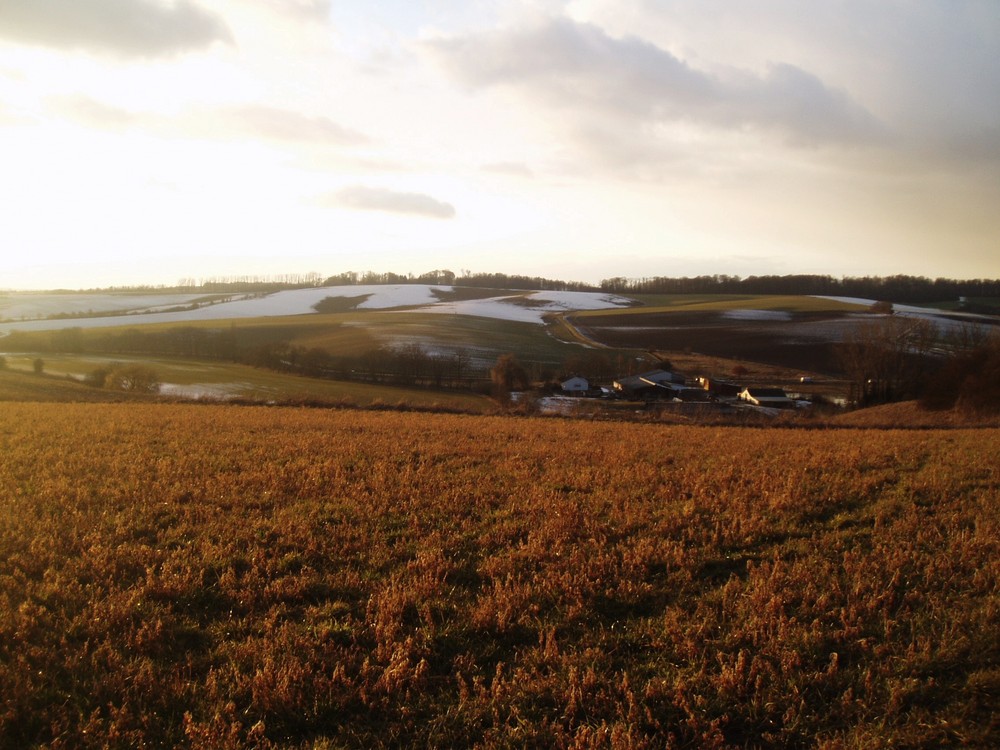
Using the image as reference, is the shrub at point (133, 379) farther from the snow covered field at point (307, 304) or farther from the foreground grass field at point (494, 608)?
the snow covered field at point (307, 304)

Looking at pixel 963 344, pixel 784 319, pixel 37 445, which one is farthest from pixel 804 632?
pixel 784 319

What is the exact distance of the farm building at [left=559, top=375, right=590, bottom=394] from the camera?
5472 centimetres

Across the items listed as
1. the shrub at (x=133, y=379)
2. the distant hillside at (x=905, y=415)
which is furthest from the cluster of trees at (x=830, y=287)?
the shrub at (x=133, y=379)

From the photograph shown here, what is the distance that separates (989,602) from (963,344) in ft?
211

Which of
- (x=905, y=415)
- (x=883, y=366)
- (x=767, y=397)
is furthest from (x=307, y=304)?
(x=905, y=415)

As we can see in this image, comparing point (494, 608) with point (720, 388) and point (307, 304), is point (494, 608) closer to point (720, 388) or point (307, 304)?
point (720, 388)

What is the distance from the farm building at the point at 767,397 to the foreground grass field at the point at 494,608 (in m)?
40.4

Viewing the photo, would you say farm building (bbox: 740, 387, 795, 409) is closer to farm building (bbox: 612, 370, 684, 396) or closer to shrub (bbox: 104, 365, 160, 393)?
farm building (bbox: 612, 370, 684, 396)

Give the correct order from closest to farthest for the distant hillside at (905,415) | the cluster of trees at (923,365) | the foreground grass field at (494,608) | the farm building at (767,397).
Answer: the foreground grass field at (494,608)
the distant hillside at (905,415)
the cluster of trees at (923,365)
the farm building at (767,397)

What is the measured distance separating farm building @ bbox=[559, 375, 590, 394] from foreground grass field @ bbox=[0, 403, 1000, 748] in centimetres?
4312

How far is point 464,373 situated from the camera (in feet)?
188

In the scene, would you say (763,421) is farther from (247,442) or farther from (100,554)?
(100,554)

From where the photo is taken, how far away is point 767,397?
51.4m

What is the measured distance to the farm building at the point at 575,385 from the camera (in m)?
54.7
